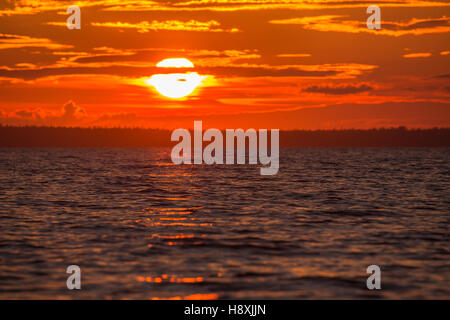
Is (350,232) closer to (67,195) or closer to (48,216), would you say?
(48,216)

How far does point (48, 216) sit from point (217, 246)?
45.0 feet

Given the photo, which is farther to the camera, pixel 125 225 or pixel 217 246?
pixel 125 225

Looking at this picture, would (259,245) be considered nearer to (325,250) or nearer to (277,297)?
(325,250)

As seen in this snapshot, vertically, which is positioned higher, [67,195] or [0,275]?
[67,195]

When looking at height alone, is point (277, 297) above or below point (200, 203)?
below

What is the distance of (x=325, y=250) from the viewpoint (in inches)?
969

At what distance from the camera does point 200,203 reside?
44.8 meters

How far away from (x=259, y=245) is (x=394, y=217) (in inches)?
519
